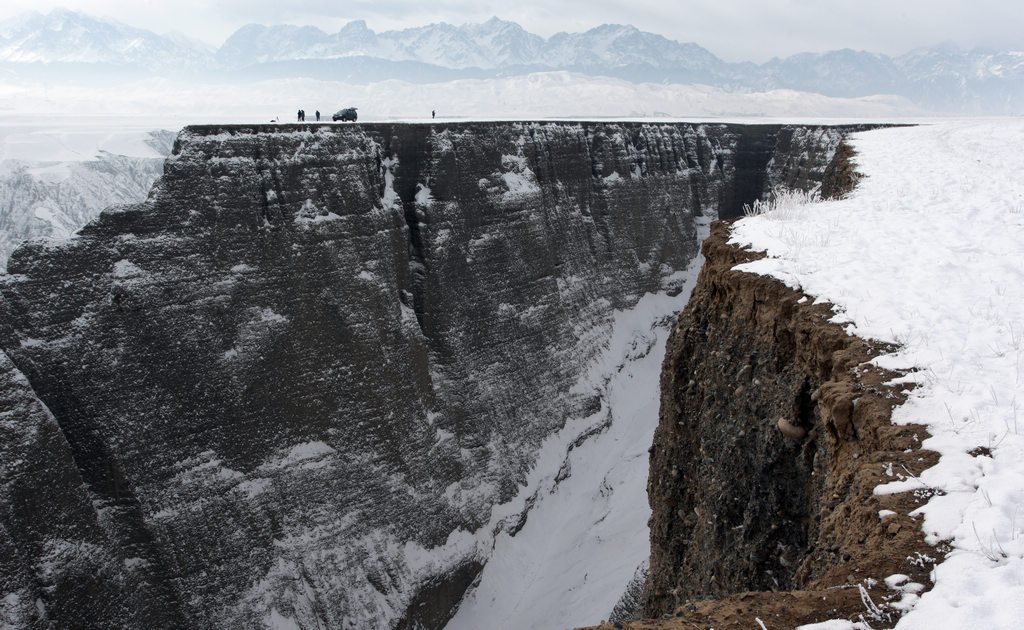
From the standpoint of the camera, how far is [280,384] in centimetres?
2469

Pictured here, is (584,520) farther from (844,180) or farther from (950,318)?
(950,318)

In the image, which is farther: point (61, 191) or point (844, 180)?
point (61, 191)

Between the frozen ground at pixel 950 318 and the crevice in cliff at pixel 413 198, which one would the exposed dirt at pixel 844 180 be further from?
the crevice in cliff at pixel 413 198

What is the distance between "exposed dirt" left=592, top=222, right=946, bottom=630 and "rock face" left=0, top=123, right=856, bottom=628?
604 inches

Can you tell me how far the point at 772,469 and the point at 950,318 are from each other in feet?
9.59

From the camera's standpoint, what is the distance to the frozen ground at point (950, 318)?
15.8ft

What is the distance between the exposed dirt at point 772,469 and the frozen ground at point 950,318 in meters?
0.23

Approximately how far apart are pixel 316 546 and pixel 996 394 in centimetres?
2271

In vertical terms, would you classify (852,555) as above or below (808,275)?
below

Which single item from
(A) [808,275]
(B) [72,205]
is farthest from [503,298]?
(B) [72,205]

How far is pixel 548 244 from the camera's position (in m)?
37.8

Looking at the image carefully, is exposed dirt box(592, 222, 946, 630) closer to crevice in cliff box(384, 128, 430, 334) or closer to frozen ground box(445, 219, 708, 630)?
frozen ground box(445, 219, 708, 630)

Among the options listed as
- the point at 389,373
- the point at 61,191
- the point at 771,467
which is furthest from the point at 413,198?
the point at 61,191

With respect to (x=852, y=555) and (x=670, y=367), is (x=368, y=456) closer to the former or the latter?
(x=670, y=367)
